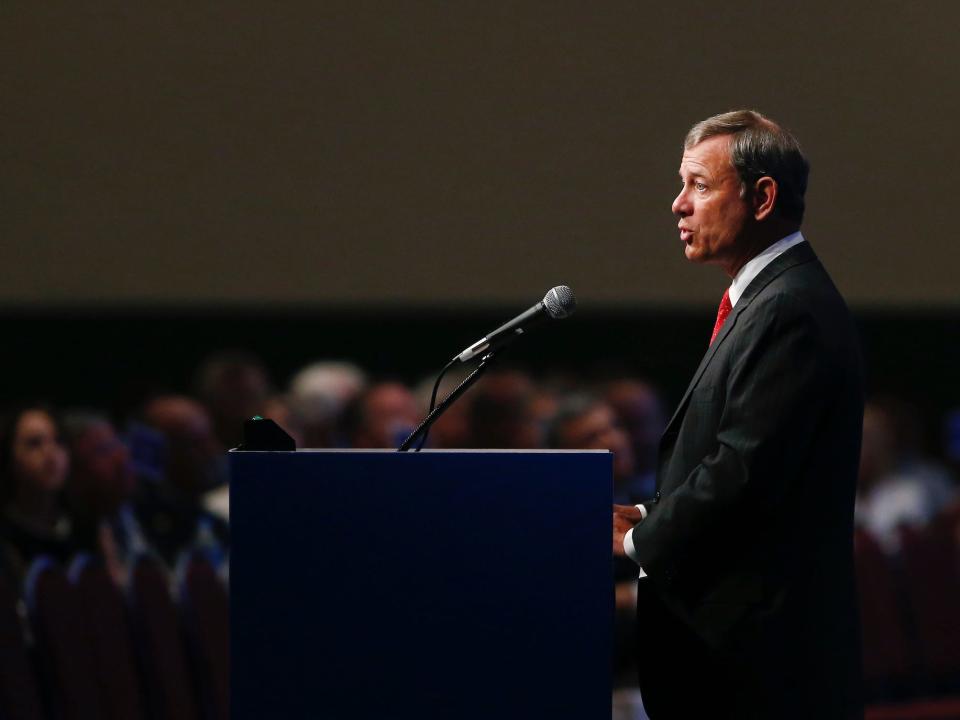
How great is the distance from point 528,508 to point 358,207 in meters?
3.45

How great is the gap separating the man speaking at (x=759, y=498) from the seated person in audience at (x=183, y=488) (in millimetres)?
2578

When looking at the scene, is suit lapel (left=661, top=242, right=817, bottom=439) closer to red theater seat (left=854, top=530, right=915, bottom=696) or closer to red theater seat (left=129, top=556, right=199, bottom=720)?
red theater seat (left=129, top=556, right=199, bottom=720)

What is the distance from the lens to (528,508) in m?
1.82

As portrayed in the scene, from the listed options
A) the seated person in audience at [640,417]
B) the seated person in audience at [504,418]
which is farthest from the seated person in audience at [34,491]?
the seated person in audience at [640,417]

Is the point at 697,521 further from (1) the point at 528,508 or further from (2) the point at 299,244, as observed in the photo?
(2) the point at 299,244

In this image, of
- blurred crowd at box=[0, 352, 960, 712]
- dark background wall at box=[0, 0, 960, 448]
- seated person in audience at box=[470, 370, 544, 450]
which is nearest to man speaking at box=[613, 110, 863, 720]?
blurred crowd at box=[0, 352, 960, 712]

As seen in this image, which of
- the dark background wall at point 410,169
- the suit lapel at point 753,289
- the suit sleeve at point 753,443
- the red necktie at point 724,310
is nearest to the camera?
the suit sleeve at point 753,443

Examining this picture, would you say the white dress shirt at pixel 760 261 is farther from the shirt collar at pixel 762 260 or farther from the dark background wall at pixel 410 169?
the dark background wall at pixel 410 169

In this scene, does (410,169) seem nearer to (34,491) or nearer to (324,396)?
(324,396)

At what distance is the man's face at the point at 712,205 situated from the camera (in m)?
1.92

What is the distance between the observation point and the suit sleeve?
1.78 meters

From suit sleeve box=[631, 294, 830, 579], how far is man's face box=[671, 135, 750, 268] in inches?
5.4

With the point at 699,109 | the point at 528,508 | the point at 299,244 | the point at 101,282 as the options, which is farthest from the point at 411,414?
the point at 528,508

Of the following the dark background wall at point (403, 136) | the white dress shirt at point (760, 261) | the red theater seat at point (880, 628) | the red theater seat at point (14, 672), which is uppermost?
the dark background wall at point (403, 136)
